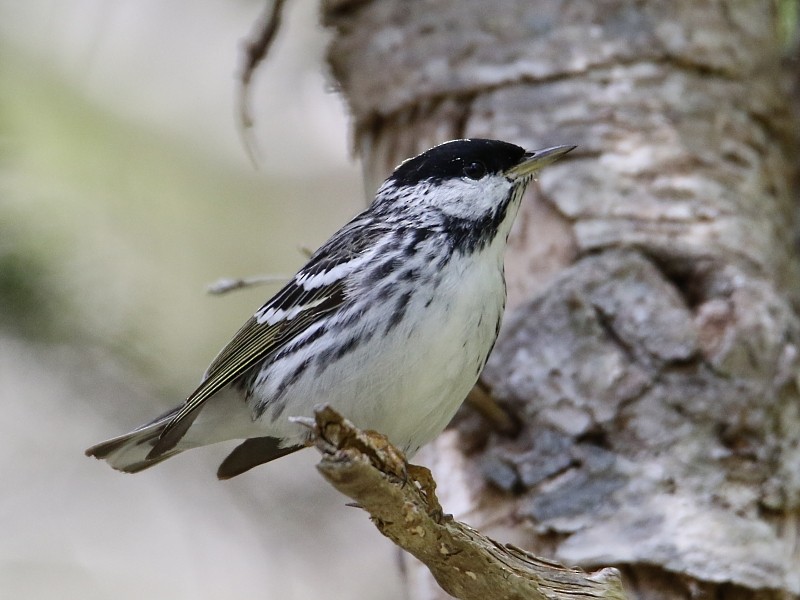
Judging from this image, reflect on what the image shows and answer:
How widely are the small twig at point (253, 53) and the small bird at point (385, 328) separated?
853mm

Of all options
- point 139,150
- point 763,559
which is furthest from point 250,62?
point 763,559

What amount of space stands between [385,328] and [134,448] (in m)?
1.05

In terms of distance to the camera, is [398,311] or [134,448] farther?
[134,448]

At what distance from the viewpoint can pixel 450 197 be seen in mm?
3070

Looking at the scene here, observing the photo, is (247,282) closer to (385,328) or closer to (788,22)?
(385,328)

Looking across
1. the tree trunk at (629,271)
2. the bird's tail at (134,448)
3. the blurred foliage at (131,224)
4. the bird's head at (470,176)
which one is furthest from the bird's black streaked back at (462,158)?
the bird's tail at (134,448)

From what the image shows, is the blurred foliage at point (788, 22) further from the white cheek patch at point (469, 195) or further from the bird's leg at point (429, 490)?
the bird's leg at point (429, 490)

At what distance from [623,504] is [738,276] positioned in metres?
0.88

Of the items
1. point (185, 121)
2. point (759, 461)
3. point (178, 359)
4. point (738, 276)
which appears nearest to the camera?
point (759, 461)

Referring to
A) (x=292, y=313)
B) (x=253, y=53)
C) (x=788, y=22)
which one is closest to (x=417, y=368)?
(x=292, y=313)

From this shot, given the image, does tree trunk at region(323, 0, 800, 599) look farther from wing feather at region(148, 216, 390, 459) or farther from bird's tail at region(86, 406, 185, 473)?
bird's tail at region(86, 406, 185, 473)

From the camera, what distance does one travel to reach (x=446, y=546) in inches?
84.2

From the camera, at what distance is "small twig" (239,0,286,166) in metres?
3.92

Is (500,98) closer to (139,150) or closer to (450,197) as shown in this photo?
(450,197)
